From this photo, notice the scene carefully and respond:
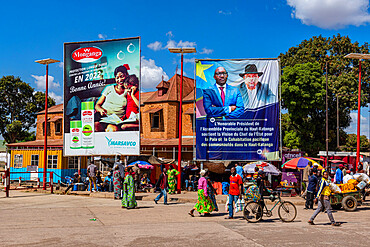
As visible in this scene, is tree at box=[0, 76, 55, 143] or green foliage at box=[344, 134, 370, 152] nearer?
green foliage at box=[344, 134, 370, 152]

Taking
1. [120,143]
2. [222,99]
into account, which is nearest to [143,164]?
[120,143]

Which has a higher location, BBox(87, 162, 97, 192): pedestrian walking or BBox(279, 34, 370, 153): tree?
BBox(279, 34, 370, 153): tree

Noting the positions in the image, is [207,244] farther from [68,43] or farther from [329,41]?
[329,41]

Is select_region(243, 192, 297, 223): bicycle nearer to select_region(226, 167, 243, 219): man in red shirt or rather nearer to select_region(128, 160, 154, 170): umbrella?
select_region(226, 167, 243, 219): man in red shirt

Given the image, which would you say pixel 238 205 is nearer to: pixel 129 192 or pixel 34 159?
pixel 129 192

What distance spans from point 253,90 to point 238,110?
4.71ft

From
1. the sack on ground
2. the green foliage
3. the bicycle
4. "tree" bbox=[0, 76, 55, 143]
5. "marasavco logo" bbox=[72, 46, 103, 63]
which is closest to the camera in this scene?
the bicycle

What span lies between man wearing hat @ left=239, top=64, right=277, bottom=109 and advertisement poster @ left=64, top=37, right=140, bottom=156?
Result: 6.16 metres

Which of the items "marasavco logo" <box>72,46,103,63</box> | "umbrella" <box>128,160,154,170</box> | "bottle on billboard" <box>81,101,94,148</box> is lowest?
"umbrella" <box>128,160,154,170</box>

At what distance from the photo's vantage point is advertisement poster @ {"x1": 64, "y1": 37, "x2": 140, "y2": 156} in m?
23.2

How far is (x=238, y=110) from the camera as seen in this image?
22641 millimetres

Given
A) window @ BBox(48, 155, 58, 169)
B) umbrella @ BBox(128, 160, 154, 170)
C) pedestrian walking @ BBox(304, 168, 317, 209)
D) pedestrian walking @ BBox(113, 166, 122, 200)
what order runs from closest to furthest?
1. pedestrian walking @ BBox(304, 168, 317, 209)
2. pedestrian walking @ BBox(113, 166, 122, 200)
3. umbrella @ BBox(128, 160, 154, 170)
4. window @ BBox(48, 155, 58, 169)

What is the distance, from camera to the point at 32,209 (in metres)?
16.2

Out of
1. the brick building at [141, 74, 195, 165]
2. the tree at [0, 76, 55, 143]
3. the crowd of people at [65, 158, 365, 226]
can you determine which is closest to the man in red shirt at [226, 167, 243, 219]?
the crowd of people at [65, 158, 365, 226]
